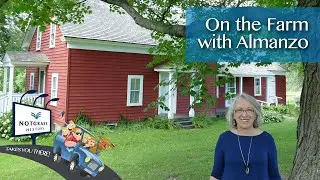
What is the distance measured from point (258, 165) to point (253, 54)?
437 centimetres

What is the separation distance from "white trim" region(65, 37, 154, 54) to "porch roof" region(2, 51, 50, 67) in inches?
120

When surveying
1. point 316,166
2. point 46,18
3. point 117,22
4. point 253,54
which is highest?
point 117,22

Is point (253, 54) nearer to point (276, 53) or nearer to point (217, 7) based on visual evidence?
point (276, 53)

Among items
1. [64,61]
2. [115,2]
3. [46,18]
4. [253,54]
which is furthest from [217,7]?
[64,61]

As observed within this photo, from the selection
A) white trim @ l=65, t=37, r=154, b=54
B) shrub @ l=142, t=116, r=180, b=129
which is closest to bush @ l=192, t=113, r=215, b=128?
shrub @ l=142, t=116, r=180, b=129

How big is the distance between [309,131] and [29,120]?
4107 millimetres

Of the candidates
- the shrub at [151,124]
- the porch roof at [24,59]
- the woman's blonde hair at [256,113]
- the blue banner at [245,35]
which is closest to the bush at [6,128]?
the porch roof at [24,59]

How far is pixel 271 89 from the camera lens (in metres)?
26.3

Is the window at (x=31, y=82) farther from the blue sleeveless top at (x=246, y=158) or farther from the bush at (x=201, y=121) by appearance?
the blue sleeveless top at (x=246, y=158)

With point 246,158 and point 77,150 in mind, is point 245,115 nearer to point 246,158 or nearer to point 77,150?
point 246,158

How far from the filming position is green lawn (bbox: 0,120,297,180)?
7047 mm

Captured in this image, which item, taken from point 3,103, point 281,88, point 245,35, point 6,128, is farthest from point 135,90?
point 281,88

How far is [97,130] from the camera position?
13.4 m

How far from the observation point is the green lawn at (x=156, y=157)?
7.05 meters
